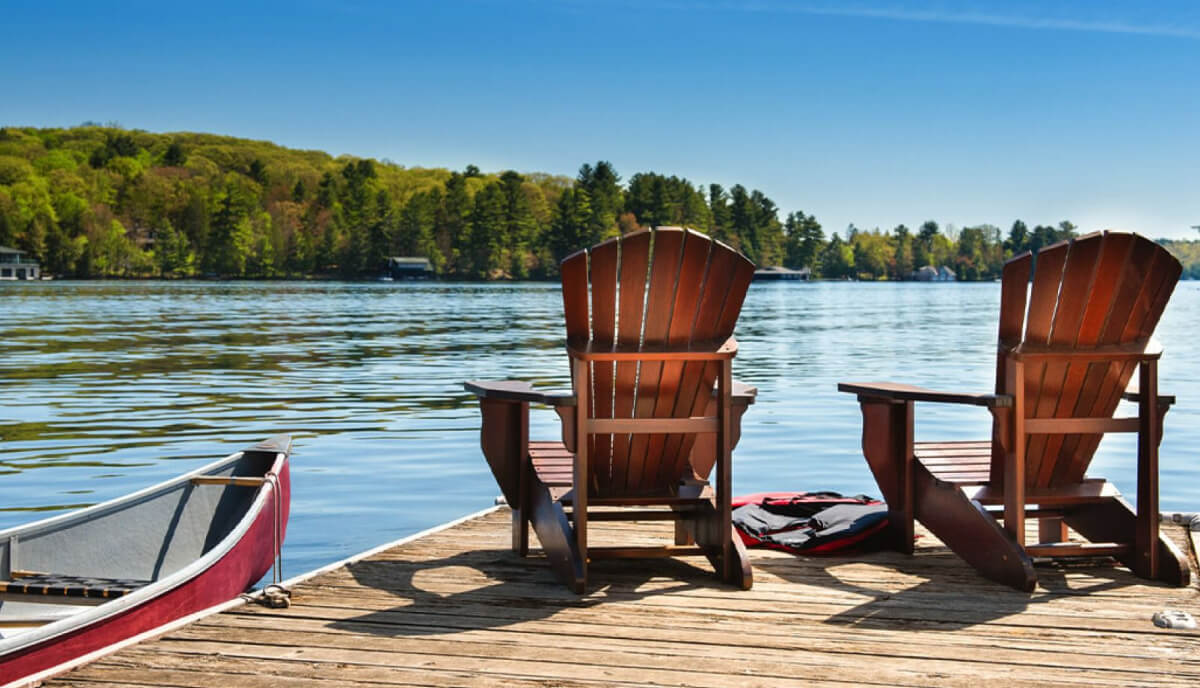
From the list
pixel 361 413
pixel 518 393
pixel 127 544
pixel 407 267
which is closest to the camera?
pixel 518 393

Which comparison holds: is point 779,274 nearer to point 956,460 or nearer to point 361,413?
point 361,413

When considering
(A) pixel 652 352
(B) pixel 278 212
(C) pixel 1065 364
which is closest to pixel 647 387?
(A) pixel 652 352

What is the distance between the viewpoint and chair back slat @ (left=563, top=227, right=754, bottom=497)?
4.02 m

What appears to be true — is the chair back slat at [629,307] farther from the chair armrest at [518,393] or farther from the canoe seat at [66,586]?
the canoe seat at [66,586]

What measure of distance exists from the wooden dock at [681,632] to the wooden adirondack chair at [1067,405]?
0.14 meters

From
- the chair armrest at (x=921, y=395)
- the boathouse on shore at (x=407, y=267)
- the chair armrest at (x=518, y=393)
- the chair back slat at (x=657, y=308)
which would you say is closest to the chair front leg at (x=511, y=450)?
the chair armrest at (x=518, y=393)

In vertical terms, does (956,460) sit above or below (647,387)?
below

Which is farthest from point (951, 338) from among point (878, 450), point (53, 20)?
point (53, 20)

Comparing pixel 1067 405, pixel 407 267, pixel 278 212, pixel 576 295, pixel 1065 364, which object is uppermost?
pixel 278 212

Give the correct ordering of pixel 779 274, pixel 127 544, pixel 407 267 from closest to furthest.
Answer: pixel 127 544 < pixel 407 267 < pixel 779 274

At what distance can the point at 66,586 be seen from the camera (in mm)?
4348

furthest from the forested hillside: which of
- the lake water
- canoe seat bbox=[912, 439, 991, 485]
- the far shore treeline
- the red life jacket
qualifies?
canoe seat bbox=[912, 439, 991, 485]

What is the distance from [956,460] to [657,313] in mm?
1619

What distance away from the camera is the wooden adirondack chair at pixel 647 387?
402cm
